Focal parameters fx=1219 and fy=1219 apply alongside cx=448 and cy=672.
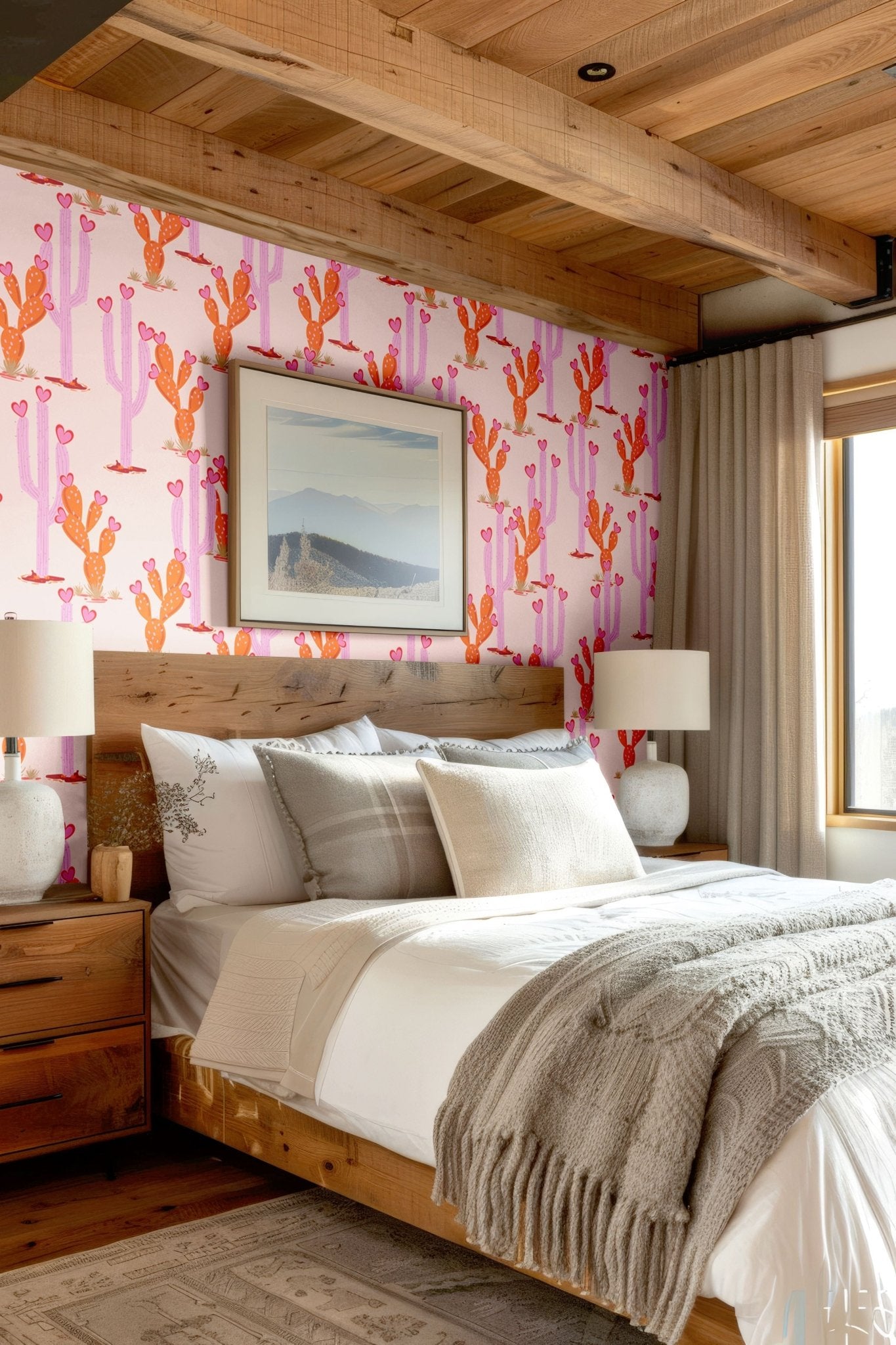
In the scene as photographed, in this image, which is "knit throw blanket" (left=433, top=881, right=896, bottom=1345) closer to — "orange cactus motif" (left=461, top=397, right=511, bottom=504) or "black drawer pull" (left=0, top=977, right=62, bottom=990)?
"black drawer pull" (left=0, top=977, right=62, bottom=990)

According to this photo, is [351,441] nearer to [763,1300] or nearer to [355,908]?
[355,908]

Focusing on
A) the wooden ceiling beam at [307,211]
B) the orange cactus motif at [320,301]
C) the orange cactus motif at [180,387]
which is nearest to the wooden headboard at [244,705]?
the orange cactus motif at [180,387]

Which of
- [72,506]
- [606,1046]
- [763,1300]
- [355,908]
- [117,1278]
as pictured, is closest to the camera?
[763,1300]

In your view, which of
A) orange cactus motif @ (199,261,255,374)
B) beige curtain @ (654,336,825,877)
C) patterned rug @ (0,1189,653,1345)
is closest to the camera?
patterned rug @ (0,1189,653,1345)

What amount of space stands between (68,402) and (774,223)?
2186 mm

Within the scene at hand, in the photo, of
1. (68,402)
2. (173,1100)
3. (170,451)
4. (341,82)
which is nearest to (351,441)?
(170,451)

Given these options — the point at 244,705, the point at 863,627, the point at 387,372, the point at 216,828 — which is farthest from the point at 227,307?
the point at 863,627

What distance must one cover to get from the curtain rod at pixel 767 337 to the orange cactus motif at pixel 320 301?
161 cm

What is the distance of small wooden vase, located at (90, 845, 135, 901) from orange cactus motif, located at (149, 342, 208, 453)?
1195mm

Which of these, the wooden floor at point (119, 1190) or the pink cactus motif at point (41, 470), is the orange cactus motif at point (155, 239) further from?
the wooden floor at point (119, 1190)

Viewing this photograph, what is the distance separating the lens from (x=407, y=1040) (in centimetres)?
223

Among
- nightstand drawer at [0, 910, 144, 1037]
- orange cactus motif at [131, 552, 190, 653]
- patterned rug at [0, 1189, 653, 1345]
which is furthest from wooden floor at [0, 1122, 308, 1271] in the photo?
orange cactus motif at [131, 552, 190, 653]

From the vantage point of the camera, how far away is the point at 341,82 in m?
2.61

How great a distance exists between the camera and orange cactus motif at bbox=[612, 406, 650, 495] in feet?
15.6
